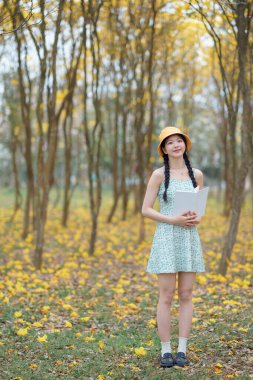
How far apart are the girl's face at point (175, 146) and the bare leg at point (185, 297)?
1.01 m

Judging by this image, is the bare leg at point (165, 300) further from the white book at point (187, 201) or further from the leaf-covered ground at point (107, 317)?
the white book at point (187, 201)

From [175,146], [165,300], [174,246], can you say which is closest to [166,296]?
[165,300]

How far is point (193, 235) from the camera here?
430cm

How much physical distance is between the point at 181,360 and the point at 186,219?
1.20 m

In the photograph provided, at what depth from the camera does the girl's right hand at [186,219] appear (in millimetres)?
4156

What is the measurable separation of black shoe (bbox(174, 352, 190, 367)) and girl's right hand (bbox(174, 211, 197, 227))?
1118 mm

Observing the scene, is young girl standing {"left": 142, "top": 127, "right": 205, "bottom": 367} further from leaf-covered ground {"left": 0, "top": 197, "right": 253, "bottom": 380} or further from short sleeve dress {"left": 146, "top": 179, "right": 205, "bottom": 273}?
leaf-covered ground {"left": 0, "top": 197, "right": 253, "bottom": 380}

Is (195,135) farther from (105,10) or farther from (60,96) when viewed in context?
(105,10)

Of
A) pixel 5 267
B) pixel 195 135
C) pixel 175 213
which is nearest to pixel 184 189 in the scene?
pixel 175 213

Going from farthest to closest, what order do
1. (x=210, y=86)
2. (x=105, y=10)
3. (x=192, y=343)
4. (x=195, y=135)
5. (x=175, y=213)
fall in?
1. (x=195, y=135)
2. (x=210, y=86)
3. (x=105, y=10)
4. (x=192, y=343)
5. (x=175, y=213)

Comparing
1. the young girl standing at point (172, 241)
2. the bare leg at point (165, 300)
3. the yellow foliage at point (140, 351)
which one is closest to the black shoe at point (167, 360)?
the young girl standing at point (172, 241)

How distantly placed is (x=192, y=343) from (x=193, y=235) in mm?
1302

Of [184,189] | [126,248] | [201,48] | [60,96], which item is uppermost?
[201,48]

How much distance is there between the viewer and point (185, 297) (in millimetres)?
4328
